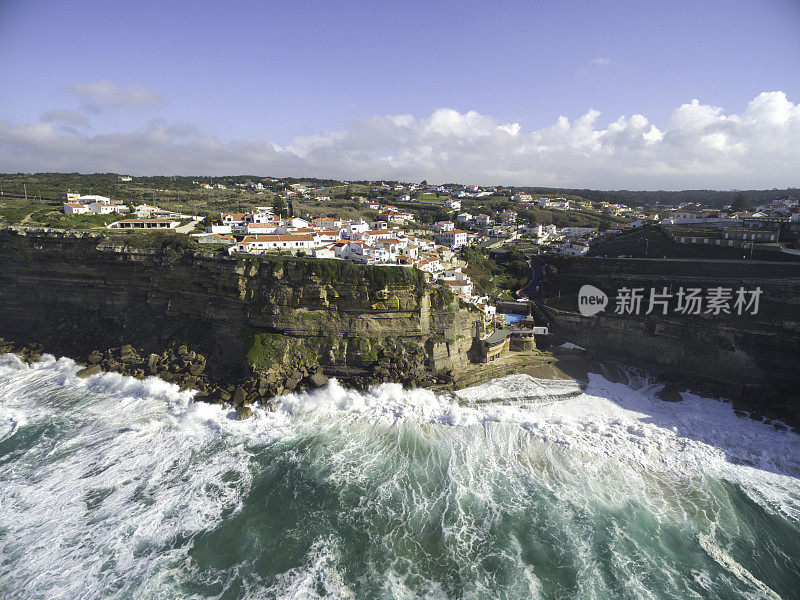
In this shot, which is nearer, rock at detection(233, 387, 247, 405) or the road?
rock at detection(233, 387, 247, 405)

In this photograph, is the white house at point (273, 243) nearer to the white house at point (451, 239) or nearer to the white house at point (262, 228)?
the white house at point (262, 228)

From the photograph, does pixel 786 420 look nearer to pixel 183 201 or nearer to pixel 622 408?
pixel 622 408

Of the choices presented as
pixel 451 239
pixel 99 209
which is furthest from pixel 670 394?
pixel 99 209

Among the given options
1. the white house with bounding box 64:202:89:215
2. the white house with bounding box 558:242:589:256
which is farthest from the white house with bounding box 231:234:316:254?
the white house with bounding box 558:242:589:256

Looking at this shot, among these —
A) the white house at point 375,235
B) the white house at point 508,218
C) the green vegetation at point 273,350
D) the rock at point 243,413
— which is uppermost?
the white house at point 508,218

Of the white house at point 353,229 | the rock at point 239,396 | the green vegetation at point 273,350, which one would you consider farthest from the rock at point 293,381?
the white house at point 353,229

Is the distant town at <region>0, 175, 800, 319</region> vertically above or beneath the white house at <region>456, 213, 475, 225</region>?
beneath

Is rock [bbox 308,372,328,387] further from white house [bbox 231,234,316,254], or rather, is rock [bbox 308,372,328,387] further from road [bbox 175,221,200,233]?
road [bbox 175,221,200,233]
